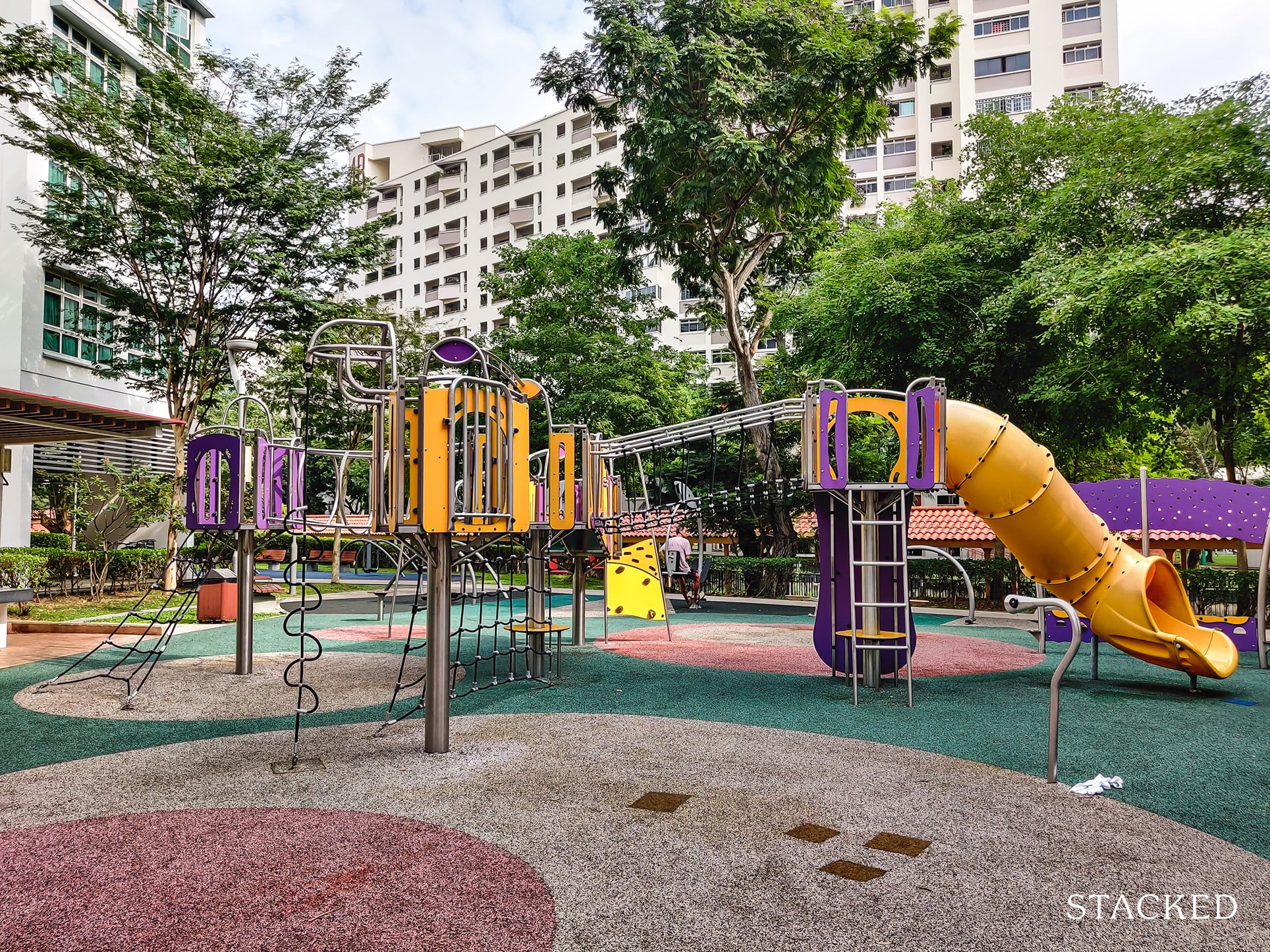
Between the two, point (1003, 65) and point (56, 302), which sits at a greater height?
point (1003, 65)

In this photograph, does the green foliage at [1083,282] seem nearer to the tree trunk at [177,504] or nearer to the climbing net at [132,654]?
the climbing net at [132,654]

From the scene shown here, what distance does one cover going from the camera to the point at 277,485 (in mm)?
9594

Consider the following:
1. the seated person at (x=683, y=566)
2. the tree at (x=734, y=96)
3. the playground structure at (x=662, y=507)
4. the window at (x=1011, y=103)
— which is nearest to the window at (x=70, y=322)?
the tree at (x=734, y=96)

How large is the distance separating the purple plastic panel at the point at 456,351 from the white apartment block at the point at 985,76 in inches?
1640

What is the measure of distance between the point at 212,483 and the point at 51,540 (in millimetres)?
18765

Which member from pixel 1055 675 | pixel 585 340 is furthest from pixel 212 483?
pixel 585 340

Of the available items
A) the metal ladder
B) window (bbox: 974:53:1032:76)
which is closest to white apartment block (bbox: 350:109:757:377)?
window (bbox: 974:53:1032:76)

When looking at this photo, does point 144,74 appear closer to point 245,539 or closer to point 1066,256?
point 245,539

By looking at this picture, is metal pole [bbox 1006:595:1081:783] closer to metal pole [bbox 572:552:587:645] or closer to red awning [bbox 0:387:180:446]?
metal pole [bbox 572:552:587:645]

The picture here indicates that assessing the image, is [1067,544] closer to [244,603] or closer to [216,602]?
[244,603]

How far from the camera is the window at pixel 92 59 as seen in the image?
2094cm

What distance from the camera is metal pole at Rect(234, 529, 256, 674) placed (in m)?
9.36

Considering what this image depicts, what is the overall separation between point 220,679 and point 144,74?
16.0 metres

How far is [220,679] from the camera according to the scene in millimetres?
9078
